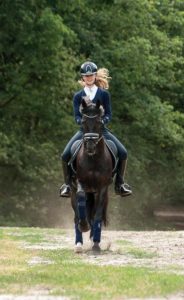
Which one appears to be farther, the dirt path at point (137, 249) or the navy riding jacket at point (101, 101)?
the navy riding jacket at point (101, 101)

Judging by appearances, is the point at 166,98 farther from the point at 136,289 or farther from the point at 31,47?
the point at 136,289

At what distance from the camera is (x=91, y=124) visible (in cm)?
1346

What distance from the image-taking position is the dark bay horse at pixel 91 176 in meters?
13.5

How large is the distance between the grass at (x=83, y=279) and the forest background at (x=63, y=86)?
22867 mm

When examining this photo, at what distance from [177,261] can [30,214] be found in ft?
82.5

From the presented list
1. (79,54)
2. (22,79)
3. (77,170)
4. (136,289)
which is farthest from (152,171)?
(136,289)

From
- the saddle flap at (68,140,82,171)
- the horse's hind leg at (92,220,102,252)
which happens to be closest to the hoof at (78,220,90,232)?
the horse's hind leg at (92,220,102,252)

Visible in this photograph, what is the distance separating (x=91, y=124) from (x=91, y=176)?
936 millimetres

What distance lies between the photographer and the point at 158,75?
140 feet

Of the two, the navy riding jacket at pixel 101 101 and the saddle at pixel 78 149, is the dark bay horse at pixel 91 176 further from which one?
the navy riding jacket at pixel 101 101

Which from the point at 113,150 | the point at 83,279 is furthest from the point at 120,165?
the point at 83,279

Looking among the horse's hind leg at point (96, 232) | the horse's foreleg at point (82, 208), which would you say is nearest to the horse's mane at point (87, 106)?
the horse's foreleg at point (82, 208)

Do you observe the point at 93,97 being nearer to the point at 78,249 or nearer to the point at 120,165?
the point at 120,165

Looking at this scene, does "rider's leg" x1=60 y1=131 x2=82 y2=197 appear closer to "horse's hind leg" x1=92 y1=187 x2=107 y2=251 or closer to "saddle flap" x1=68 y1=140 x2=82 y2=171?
"saddle flap" x1=68 y1=140 x2=82 y2=171
